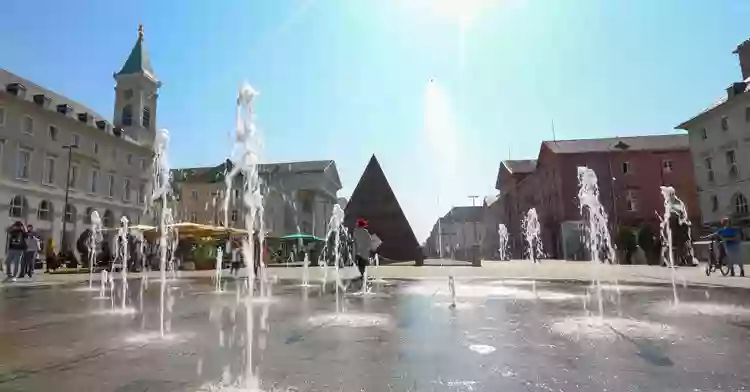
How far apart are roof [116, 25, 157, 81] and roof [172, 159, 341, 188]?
15562mm

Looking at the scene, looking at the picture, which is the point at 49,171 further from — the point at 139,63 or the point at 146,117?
the point at 139,63

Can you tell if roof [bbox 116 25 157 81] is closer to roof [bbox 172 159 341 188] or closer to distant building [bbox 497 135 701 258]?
roof [bbox 172 159 341 188]

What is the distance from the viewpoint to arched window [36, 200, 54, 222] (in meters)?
36.6

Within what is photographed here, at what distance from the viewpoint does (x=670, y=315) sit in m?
6.45

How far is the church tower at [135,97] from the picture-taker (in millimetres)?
53281

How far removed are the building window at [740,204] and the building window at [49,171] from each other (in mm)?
56159

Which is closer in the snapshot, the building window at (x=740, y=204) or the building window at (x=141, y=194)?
the building window at (x=740, y=204)

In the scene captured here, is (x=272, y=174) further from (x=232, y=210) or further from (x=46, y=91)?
(x=46, y=91)

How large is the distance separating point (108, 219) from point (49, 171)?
27.5 ft

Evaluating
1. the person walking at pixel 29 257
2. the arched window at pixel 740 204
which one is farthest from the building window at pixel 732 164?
the person walking at pixel 29 257

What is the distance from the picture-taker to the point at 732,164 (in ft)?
117

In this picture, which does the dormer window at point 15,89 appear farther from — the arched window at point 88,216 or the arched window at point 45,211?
the arched window at point 88,216

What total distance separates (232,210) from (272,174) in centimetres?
986

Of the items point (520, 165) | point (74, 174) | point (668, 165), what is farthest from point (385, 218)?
point (520, 165)
